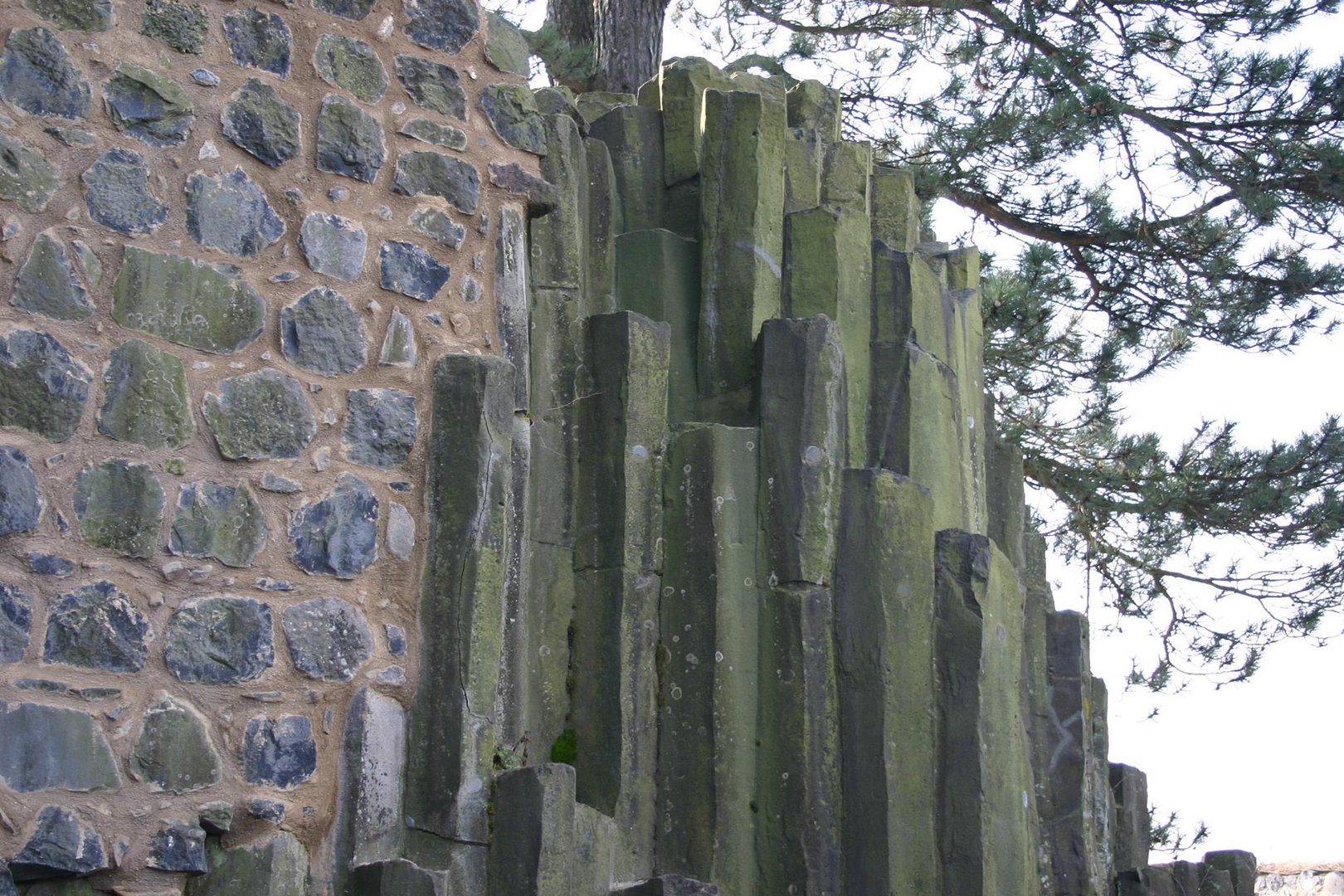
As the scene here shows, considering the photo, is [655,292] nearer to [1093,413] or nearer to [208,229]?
[208,229]

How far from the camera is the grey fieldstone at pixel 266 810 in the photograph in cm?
473

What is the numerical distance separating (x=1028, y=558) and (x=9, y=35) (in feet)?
15.3

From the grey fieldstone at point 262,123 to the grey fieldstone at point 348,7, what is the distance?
357 mm

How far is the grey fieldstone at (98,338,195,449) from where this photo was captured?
185 inches

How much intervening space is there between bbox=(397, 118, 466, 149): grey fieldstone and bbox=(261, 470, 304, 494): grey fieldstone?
1.22m

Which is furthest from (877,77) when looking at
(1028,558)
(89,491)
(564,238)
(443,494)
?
(89,491)

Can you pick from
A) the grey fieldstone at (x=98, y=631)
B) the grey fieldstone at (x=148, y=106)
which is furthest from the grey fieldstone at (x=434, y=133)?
the grey fieldstone at (x=98, y=631)

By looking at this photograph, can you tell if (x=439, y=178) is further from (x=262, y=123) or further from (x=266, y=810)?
(x=266, y=810)

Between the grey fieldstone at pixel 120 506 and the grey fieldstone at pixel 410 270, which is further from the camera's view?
the grey fieldstone at pixel 410 270

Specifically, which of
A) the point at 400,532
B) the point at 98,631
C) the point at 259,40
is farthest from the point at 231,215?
the point at 98,631

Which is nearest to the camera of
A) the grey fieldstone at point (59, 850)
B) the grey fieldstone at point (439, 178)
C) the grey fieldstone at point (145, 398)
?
the grey fieldstone at point (59, 850)

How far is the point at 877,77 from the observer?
31.8 feet

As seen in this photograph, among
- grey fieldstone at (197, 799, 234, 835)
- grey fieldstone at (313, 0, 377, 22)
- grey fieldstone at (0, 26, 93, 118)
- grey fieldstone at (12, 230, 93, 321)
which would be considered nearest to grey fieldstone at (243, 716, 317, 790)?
grey fieldstone at (197, 799, 234, 835)

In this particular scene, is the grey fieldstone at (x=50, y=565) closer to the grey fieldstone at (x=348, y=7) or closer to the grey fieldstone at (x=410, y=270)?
the grey fieldstone at (x=410, y=270)
